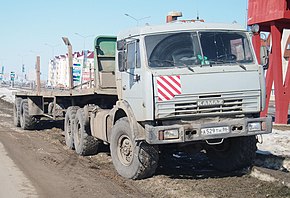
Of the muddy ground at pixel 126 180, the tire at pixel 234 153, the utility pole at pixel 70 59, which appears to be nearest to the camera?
the muddy ground at pixel 126 180

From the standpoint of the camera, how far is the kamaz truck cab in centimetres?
778

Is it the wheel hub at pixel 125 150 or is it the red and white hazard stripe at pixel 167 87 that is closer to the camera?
the red and white hazard stripe at pixel 167 87

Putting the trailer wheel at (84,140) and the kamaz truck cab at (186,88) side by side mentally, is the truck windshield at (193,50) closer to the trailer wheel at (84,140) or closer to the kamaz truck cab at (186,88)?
the kamaz truck cab at (186,88)

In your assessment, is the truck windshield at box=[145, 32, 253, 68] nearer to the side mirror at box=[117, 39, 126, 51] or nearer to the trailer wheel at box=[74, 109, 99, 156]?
the side mirror at box=[117, 39, 126, 51]

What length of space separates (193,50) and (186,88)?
82cm

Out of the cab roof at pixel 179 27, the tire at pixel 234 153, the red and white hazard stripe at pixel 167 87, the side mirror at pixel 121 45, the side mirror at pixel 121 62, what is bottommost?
the tire at pixel 234 153

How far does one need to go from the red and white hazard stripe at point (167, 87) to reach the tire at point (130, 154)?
1.10 m

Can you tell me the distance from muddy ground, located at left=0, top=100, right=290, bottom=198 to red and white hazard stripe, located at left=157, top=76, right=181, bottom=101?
5.20ft

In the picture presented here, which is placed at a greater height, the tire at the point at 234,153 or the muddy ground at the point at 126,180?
the tire at the point at 234,153

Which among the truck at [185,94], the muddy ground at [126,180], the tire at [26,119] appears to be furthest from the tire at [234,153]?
the tire at [26,119]

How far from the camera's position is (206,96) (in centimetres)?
787

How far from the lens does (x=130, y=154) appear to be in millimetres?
8836

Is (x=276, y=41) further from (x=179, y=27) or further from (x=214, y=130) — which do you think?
(x=214, y=130)

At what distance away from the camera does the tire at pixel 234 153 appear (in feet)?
29.5
